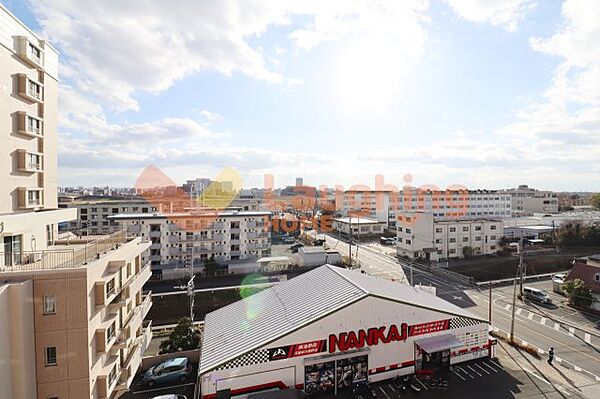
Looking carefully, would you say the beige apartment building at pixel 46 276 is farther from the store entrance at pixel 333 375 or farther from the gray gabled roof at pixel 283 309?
the store entrance at pixel 333 375

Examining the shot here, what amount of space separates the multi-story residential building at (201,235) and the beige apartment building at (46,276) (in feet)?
50.2

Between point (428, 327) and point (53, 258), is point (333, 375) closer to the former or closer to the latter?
point (428, 327)

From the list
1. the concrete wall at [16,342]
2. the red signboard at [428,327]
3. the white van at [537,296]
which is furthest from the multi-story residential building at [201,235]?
the white van at [537,296]

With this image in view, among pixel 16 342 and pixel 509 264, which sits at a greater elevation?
pixel 16 342

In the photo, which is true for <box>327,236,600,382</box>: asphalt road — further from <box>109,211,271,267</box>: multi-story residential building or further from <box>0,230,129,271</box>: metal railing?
<box>0,230,129,271</box>: metal railing

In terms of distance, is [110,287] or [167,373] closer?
[110,287]

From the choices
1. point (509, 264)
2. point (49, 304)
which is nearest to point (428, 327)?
point (49, 304)

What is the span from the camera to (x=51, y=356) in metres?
8.45

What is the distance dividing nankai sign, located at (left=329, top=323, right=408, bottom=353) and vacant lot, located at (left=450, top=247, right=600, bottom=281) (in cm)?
1833

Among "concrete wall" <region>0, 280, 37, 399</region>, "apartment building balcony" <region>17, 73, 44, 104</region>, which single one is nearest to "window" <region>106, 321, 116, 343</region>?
"concrete wall" <region>0, 280, 37, 399</region>

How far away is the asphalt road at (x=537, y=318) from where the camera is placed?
14.7 meters

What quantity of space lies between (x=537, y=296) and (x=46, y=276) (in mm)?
26235

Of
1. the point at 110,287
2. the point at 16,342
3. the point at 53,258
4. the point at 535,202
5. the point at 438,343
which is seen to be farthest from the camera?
the point at 535,202

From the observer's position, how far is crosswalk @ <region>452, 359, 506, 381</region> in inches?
484
